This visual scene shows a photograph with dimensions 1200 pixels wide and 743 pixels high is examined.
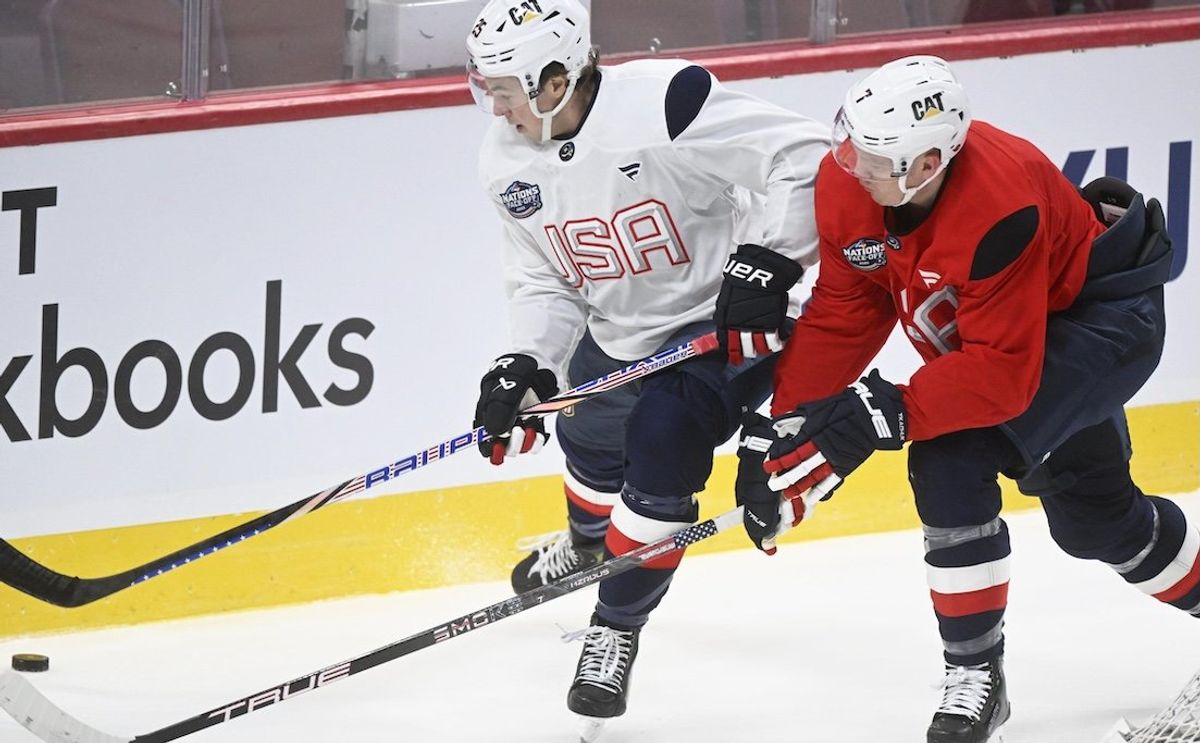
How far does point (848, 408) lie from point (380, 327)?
60.7 inches

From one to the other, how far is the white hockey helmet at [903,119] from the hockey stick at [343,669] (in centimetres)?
57

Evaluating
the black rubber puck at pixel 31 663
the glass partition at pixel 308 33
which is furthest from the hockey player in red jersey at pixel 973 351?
the black rubber puck at pixel 31 663

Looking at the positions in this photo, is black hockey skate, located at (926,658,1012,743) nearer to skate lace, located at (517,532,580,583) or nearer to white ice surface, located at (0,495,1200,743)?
white ice surface, located at (0,495,1200,743)

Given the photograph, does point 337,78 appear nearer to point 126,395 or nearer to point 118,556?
point 126,395

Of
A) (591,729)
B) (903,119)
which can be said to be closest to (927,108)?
(903,119)

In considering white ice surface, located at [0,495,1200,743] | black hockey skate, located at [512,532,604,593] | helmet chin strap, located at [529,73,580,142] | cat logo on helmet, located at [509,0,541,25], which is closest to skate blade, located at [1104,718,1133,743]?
white ice surface, located at [0,495,1200,743]

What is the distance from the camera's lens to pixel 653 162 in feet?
9.20

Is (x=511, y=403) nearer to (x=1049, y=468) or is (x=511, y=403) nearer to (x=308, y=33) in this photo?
(x=1049, y=468)

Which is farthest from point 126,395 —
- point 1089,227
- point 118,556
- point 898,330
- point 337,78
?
point 1089,227

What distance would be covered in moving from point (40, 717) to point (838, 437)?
1406 mm

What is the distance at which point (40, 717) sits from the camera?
2.71m

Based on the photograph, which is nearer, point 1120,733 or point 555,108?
point 1120,733

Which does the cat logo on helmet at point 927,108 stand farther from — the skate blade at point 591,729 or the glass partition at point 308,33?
the glass partition at point 308,33

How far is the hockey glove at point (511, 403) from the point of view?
2.81 metres
